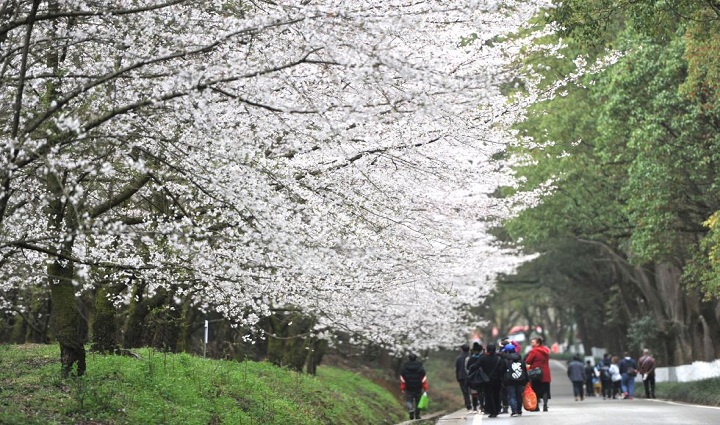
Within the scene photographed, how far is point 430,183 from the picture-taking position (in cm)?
1571

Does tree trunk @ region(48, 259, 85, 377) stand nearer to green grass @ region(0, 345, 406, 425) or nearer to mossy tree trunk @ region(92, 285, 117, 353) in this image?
green grass @ region(0, 345, 406, 425)

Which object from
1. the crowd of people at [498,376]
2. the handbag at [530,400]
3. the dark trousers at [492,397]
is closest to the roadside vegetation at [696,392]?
the crowd of people at [498,376]

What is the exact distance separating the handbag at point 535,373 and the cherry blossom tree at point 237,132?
5.05 m

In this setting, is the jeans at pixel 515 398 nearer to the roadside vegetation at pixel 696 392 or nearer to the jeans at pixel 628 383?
the roadside vegetation at pixel 696 392

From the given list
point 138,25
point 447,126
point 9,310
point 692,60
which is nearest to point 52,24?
point 138,25

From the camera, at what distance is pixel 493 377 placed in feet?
61.0

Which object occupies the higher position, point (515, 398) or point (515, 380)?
point (515, 380)

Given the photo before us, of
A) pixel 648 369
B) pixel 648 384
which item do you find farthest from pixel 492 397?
pixel 648 384

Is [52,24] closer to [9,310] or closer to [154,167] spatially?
[154,167]

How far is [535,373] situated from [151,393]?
32.5 ft

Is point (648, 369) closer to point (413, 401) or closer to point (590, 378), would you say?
point (590, 378)

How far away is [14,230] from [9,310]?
371 inches

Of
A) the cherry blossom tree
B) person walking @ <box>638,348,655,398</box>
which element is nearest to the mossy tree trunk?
the cherry blossom tree

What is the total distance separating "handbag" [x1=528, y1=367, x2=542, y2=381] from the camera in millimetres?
20047
